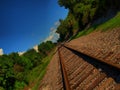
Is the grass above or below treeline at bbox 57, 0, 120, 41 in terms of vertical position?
below

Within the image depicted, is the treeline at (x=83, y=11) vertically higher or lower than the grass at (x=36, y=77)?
higher

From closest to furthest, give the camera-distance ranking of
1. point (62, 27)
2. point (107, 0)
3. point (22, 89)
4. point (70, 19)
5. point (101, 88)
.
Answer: point (101, 88) → point (22, 89) → point (107, 0) → point (70, 19) → point (62, 27)

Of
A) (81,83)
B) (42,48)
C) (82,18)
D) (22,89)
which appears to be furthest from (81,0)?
(81,83)

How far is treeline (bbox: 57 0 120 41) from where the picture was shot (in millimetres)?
50453

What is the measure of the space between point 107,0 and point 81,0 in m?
18.8

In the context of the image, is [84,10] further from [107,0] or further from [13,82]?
[13,82]

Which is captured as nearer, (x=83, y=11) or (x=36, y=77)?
(x=36, y=77)

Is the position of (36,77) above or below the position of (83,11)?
below

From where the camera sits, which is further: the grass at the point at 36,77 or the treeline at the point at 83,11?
the treeline at the point at 83,11

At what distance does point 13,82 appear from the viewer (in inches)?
973

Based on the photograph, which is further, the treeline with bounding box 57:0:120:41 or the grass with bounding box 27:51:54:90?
the treeline with bounding box 57:0:120:41

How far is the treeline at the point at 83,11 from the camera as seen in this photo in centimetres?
5045

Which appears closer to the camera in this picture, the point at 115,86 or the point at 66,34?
the point at 115,86

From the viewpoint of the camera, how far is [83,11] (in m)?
60.9
